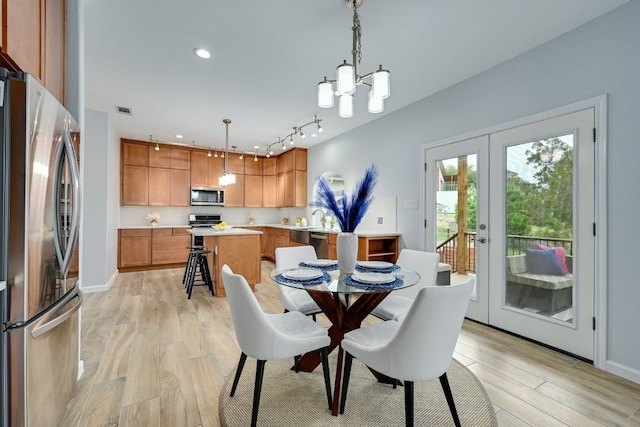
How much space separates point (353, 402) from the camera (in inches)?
67.3

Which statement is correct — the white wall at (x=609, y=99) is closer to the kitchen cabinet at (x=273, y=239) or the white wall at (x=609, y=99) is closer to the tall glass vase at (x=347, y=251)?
the tall glass vase at (x=347, y=251)

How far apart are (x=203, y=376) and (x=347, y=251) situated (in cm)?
135

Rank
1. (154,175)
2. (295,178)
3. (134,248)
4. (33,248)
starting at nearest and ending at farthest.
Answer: (33,248) < (134,248) < (154,175) < (295,178)

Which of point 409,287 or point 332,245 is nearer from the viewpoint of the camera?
point 409,287

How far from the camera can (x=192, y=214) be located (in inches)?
254

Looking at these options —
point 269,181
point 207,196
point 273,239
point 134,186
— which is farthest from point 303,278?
point 269,181

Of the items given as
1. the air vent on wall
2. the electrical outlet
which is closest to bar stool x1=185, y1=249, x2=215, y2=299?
the air vent on wall

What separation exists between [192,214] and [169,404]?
17.3ft

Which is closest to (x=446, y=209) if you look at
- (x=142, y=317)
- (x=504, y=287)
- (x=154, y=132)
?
(x=504, y=287)

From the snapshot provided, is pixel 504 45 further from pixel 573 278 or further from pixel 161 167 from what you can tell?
pixel 161 167

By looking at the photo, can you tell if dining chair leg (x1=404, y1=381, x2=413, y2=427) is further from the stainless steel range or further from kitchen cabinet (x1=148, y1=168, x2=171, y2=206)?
kitchen cabinet (x1=148, y1=168, x2=171, y2=206)

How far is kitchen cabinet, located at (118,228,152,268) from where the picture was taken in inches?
207

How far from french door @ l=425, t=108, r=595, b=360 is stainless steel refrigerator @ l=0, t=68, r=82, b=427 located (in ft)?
11.0

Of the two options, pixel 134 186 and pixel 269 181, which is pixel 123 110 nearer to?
pixel 134 186
